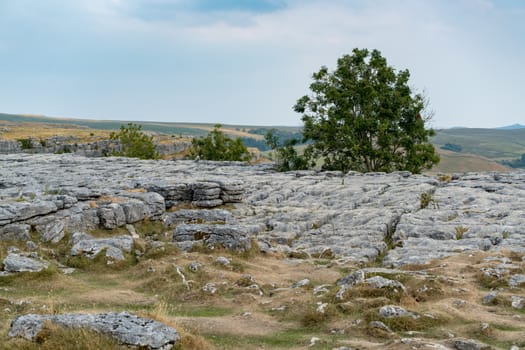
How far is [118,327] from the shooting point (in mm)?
12523

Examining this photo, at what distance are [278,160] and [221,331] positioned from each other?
55.3 metres

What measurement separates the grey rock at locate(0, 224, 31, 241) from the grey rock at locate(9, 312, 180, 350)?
15.7 m

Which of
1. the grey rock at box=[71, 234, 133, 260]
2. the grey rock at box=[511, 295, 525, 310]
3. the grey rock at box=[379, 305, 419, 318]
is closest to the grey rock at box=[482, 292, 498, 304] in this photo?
the grey rock at box=[511, 295, 525, 310]

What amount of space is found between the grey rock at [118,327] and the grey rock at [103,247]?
41.6 ft

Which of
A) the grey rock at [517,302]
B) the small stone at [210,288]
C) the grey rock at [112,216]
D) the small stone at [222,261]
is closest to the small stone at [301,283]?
the small stone at [210,288]

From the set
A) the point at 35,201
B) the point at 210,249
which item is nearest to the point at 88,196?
the point at 35,201

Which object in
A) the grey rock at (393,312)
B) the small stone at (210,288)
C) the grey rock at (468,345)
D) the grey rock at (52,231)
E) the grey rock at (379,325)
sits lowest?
the small stone at (210,288)

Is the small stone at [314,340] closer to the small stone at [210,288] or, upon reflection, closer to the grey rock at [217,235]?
the small stone at [210,288]

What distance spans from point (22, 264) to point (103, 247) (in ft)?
13.4

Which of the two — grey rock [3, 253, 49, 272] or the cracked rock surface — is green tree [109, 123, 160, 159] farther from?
grey rock [3, 253, 49, 272]

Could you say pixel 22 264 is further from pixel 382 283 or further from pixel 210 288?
Result: pixel 382 283

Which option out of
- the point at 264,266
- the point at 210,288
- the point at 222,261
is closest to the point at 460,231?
the point at 264,266

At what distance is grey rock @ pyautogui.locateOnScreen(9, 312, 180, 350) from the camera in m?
12.3

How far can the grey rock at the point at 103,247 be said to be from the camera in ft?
84.5
